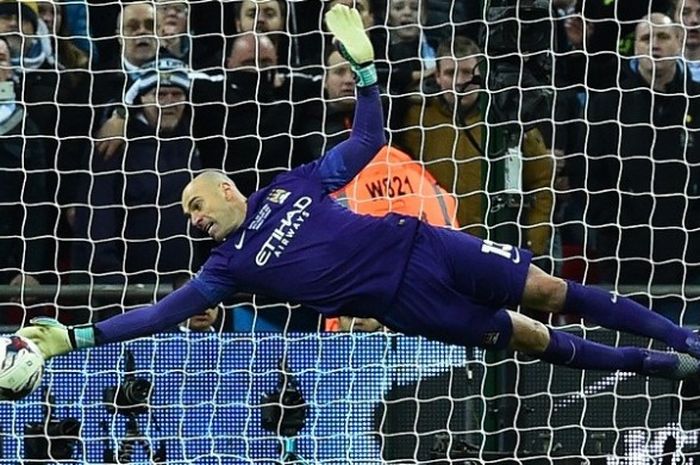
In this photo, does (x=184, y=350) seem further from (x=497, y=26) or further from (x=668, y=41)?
(x=668, y=41)

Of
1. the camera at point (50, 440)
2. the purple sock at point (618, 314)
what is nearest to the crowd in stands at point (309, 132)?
the camera at point (50, 440)

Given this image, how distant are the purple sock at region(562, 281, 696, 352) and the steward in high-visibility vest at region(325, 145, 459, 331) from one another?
1330mm

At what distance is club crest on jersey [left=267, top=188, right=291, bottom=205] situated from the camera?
7.93 metres

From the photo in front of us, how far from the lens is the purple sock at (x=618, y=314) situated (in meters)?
7.91

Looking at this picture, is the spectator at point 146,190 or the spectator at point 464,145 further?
the spectator at point 146,190

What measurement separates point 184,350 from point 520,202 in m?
1.65

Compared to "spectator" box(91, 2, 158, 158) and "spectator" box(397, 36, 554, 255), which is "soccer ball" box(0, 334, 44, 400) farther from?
"spectator" box(397, 36, 554, 255)

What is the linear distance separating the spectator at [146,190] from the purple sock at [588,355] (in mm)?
1941

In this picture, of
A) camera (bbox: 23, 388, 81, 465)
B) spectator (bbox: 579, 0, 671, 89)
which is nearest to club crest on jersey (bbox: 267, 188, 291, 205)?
camera (bbox: 23, 388, 81, 465)

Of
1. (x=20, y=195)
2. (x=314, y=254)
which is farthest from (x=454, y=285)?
(x=20, y=195)

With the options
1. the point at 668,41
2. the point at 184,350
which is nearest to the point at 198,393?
the point at 184,350

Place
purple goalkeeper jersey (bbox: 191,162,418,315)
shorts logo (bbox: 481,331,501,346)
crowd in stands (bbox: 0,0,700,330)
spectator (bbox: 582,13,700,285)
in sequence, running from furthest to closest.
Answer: spectator (bbox: 582,13,700,285)
crowd in stands (bbox: 0,0,700,330)
shorts logo (bbox: 481,331,501,346)
purple goalkeeper jersey (bbox: 191,162,418,315)

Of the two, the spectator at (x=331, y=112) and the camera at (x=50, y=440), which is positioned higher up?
the spectator at (x=331, y=112)

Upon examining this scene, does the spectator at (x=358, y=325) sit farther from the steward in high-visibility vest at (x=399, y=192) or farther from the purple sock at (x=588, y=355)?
the purple sock at (x=588, y=355)
